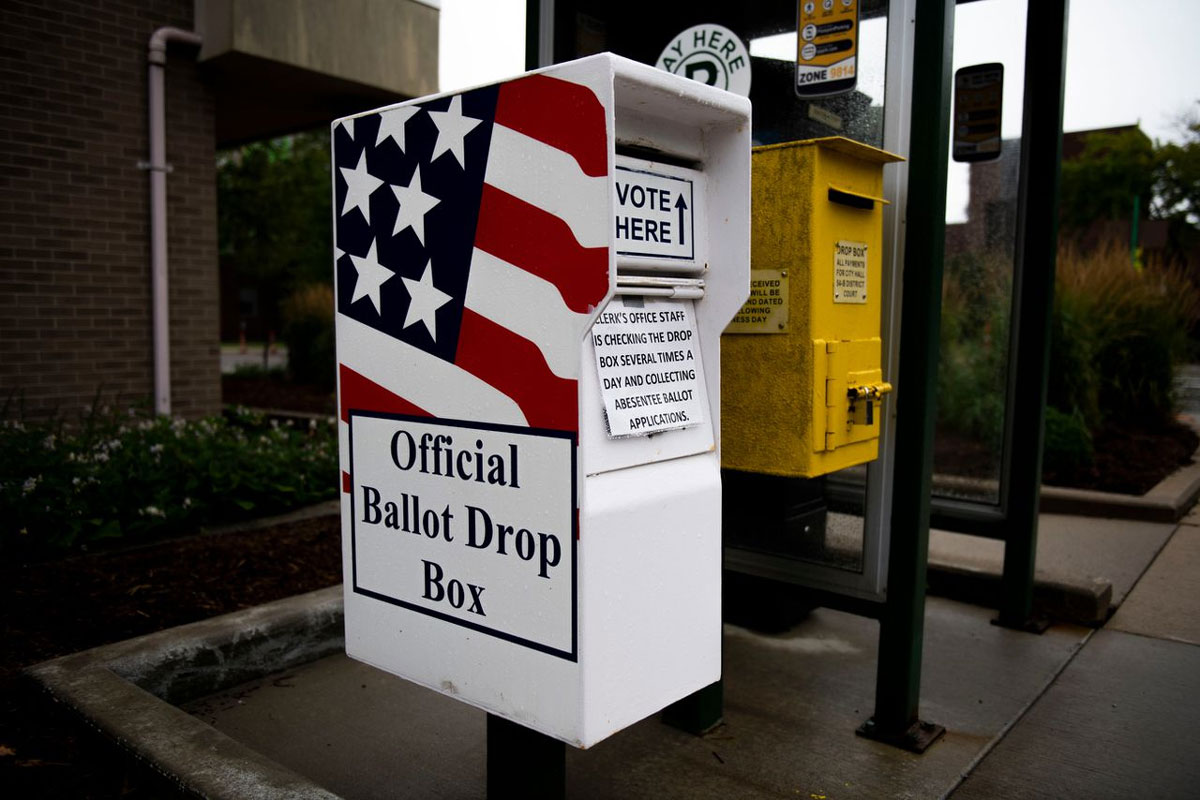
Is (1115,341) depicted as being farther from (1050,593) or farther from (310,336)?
(310,336)

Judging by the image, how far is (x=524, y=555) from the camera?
6.19 feet

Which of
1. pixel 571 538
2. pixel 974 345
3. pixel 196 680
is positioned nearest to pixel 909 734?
pixel 571 538

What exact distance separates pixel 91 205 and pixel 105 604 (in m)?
3.63

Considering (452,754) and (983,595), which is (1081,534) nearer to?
(983,595)

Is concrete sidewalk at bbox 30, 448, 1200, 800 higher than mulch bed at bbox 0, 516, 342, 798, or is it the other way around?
mulch bed at bbox 0, 516, 342, 798

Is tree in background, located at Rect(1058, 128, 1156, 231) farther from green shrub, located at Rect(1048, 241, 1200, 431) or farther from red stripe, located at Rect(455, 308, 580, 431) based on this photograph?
red stripe, located at Rect(455, 308, 580, 431)

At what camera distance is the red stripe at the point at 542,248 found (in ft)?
5.75

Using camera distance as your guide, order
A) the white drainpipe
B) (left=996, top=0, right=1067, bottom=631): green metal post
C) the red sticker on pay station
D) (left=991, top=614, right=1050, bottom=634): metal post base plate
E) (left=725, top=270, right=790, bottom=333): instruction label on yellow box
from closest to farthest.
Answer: the red sticker on pay station, (left=725, top=270, right=790, bottom=333): instruction label on yellow box, (left=996, top=0, right=1067, bottom=631): green metal post, (left=991, top=614, right=1050, bottom=634): metal post base plate, the white drainpipe

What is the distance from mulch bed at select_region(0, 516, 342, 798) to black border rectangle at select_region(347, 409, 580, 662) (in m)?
0.72

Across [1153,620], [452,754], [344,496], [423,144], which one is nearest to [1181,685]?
[1153,620]

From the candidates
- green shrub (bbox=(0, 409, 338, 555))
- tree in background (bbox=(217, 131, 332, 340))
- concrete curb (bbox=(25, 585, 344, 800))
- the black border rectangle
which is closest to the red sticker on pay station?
the black border rectangle

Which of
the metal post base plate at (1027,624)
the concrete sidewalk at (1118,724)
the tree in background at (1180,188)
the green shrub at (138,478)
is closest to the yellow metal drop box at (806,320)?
the concrete sidewalk at (1118,724)

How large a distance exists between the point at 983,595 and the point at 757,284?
101 inches

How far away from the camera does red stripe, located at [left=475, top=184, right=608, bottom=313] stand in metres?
1.75
